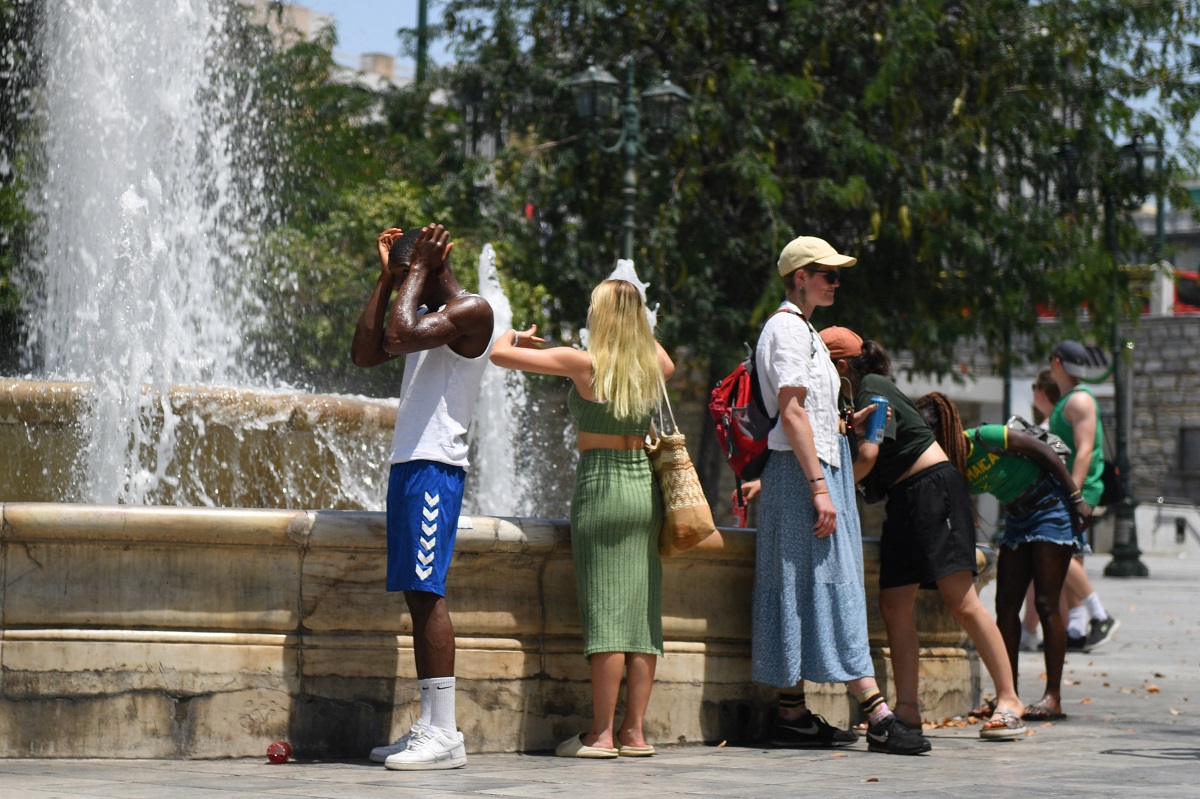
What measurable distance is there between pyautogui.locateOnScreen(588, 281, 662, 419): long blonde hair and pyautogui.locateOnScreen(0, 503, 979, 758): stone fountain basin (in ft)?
1.69

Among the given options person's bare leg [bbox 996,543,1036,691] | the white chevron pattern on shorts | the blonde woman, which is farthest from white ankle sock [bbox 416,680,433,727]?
person's bare leg [bbox 996,543,1036,691]

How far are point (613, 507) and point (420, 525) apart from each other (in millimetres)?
745

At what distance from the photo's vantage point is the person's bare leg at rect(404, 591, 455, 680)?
537 cm

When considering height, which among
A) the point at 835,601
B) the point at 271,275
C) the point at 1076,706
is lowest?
the point at 1076,706

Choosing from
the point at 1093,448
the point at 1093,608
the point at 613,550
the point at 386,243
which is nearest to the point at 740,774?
the point at 613,550

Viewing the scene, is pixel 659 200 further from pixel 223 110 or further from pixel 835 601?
pixel 835 601

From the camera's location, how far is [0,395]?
24.7ft

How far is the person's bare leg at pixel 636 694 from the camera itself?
5.80 meters

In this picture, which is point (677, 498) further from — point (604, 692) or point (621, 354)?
point (604, 692)

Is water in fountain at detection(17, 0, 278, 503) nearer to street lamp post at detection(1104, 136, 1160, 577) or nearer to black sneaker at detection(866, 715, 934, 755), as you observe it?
black sneaker at detection(866, 715, 934, 755)

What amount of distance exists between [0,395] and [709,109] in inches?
494

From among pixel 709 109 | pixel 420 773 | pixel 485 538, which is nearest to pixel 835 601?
pixel 485 538

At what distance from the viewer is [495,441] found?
16984 mm

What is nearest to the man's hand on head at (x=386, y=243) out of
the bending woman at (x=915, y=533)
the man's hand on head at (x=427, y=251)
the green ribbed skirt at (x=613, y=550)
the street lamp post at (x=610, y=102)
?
the man's hand on head at (x=427, y=251)
